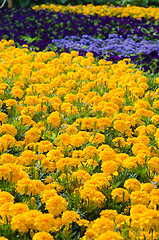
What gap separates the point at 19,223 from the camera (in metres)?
1.91

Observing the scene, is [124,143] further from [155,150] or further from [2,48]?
[2,48]

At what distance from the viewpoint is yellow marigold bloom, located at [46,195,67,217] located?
211 cm

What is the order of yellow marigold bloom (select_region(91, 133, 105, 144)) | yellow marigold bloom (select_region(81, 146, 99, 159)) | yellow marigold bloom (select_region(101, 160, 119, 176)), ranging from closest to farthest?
1. yellow marigold bloom (select_region(101, 160, 119, 176))
2. yellow marigold bloom (select_region(81, 146, 99, 159))
3. yellow marigold bloom (select_region(91, 133, 105, 144))

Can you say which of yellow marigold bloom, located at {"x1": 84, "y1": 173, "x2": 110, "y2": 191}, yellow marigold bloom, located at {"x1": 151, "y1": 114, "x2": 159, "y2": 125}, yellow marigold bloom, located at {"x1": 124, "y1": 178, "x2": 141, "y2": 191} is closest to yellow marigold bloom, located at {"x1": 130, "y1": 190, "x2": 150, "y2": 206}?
yellow marigold bloom, located at {"x1": 124, "y1": 178, "x2": 141, "y2": 191}

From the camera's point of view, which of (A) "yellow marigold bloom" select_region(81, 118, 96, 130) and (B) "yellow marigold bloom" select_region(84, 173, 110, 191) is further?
(A) "yellow marigold bloom" select_region(81, 118, 96, 130)

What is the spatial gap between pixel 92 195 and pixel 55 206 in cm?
25

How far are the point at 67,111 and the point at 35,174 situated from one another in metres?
1.29

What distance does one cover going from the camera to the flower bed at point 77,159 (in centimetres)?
201

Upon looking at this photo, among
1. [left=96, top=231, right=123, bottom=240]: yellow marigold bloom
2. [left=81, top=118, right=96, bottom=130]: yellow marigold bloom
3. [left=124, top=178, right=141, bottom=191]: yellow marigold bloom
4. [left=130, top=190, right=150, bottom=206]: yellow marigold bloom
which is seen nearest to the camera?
[left=96, top=231, right=123, bottom=240]: yellow marigold bloom

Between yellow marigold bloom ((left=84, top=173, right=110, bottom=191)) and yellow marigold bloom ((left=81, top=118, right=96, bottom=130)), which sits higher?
yellow marigold bloom ((left=84, top=173, right=110, bottom=191))

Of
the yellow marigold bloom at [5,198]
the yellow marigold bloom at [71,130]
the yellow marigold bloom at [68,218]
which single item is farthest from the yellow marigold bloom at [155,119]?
the yellow marigold bloom at [5,198]

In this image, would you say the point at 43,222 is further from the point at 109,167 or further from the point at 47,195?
the point at 109,167

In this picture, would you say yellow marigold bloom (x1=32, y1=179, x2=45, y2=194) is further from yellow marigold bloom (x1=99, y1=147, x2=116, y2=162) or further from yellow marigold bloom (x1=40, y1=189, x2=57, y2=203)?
yellow marigold bloom (x1=99, y1=147, x2=116, y2=162)

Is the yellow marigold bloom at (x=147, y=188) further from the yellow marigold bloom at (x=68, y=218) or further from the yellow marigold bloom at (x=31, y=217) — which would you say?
the yellow marigold bloom at (x=31, y=217)
